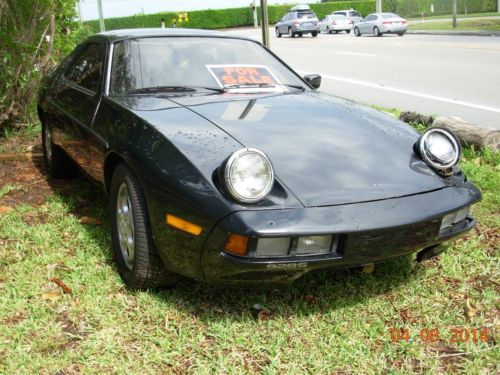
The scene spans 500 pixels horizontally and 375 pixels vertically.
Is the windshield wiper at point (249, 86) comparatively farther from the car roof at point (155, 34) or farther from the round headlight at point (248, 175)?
the round headlight at point (248, 175)

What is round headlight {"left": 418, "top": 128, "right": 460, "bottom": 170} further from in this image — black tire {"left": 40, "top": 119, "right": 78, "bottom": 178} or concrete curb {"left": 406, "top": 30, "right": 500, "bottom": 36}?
concrete curb {"left": 406, "top": 30, "right": 500, "bottom": 36}

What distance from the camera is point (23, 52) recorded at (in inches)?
244

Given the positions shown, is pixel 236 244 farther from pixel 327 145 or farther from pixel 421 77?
pixel 421 77

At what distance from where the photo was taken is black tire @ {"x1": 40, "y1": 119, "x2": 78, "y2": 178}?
477cm

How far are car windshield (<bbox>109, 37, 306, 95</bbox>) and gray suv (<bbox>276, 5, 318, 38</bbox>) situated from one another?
27370 millimetres

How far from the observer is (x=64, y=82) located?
451 centimetres

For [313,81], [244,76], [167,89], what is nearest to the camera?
[167,89]

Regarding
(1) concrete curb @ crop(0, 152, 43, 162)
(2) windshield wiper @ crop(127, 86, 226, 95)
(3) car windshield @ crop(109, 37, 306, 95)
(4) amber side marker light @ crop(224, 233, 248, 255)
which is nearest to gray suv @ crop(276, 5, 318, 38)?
(1) concrete curb @ crop(0, 152, 43, 162)

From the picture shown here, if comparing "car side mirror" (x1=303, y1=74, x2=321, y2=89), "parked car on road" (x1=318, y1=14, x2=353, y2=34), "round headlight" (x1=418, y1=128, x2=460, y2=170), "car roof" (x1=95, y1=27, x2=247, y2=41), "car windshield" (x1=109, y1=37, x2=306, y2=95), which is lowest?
"round headlight" (x1=418, y1=128, x2=460, y2=170)

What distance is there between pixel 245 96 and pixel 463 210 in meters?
1.48

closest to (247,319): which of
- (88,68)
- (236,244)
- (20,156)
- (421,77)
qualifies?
(236,244)

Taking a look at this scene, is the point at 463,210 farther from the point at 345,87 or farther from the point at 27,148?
the point at 345,87

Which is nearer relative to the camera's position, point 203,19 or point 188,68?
point 188,68

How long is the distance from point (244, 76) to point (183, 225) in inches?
63.2
